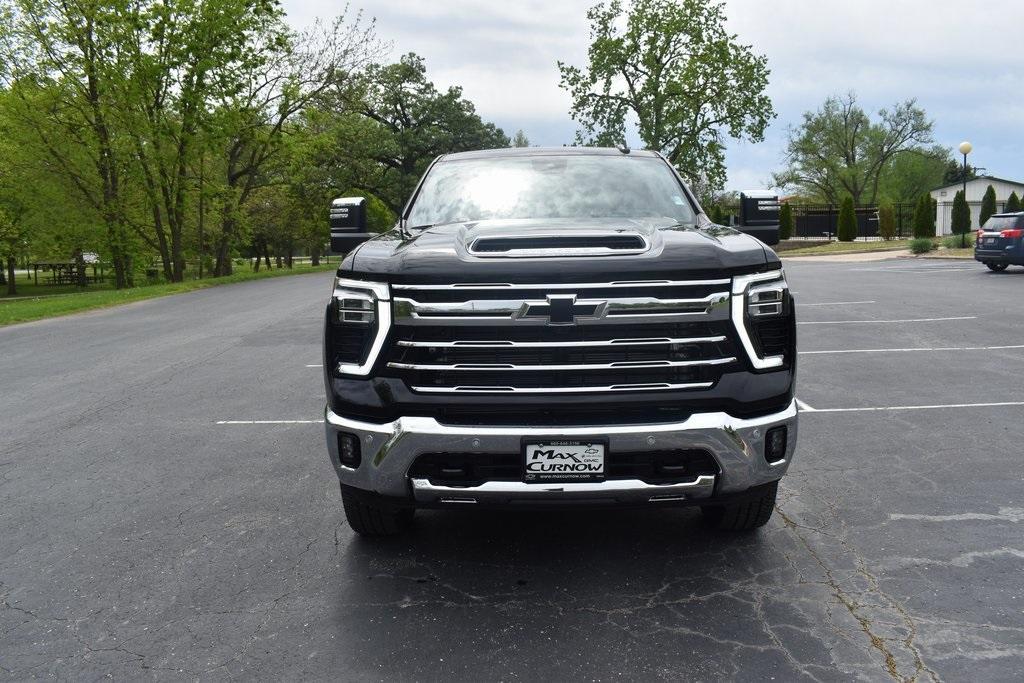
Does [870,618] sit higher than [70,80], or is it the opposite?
[70,80]

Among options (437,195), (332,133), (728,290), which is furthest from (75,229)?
(728,290)

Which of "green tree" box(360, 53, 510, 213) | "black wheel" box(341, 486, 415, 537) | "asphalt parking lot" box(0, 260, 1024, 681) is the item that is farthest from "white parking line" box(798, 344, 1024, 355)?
"green tree" box(360, 53, 510, 213)

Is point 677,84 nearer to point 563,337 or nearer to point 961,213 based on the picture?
point 961,213

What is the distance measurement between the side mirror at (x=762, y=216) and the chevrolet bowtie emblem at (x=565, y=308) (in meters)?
1.97

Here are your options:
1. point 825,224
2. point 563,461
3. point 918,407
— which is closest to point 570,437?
point 563,461

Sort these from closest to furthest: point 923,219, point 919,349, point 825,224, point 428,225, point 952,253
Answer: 1. point 428,225
2. point 919,349
3. point 952,253
4. point 923,219
5. point 825,224

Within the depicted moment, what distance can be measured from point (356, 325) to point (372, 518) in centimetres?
110

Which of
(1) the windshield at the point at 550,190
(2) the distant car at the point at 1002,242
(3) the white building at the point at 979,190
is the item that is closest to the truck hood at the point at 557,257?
(1) the windshield at the point at 550,190

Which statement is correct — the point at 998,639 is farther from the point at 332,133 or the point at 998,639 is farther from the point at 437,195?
the point at 332,133

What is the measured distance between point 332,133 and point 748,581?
39633 mm

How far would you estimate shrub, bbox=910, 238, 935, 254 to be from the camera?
34000mm

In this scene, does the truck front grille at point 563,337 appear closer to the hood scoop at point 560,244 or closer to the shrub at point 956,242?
the hood scoop at point 560,244

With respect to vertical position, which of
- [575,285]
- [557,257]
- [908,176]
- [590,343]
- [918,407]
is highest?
[908,176]

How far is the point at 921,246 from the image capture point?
34.2 m
